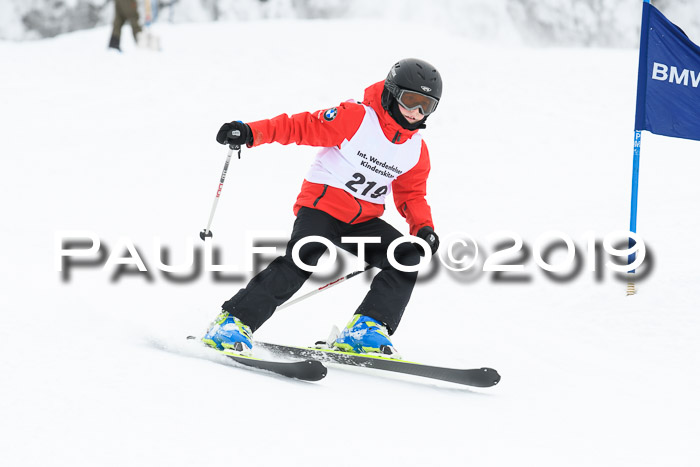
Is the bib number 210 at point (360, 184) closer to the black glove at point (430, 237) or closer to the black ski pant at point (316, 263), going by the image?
the black ski pant at point (316, 263)

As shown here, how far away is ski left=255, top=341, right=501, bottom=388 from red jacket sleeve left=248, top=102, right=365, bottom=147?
105 cm

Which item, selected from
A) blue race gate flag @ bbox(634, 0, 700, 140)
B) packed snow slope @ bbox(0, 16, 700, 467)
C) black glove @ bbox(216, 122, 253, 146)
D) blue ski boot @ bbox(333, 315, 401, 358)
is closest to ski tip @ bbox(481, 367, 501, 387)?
packed snow slope @ bbox(0, 16, 700, 467)

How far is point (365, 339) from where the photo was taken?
145 inches

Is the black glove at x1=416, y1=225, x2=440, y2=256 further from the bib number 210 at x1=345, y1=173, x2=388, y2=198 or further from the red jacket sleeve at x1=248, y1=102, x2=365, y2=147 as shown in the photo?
the red jacket sleeve at x1=248, y1=102, x2=365, y2=147

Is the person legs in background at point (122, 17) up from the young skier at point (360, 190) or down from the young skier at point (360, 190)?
up

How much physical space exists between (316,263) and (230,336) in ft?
2.08

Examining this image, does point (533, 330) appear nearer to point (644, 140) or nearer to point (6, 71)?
point (644, 140)

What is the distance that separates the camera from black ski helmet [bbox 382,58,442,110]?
12.3ft

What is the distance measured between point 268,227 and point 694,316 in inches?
154

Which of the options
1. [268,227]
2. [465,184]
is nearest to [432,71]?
[268,227]

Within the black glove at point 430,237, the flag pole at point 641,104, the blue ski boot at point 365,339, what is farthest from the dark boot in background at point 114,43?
the blue ski boot at point 365,339

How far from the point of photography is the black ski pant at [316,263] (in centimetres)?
364

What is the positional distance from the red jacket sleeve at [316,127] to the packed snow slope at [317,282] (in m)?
1.14

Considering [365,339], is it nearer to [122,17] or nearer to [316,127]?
[316,127]
